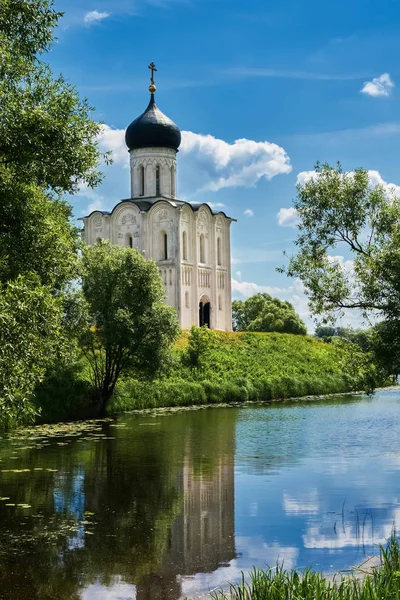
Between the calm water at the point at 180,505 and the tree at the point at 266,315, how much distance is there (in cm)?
4004

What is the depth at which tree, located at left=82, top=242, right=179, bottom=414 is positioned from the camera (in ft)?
95.6

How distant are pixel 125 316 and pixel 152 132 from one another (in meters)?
30.4

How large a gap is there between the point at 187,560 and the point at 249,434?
14.0 m

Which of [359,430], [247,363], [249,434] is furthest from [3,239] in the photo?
[247,363]

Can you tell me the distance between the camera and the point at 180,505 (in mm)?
13672

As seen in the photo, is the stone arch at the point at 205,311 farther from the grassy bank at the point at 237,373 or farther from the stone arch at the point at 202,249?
the grassy bank at the point at 237,373

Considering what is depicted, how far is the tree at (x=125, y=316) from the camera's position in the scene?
29.1 meters

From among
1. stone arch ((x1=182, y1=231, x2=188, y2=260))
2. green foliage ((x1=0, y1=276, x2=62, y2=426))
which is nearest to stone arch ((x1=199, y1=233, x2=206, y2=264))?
stone arch ((x1=182, y1=231, x2=188, y2=260))

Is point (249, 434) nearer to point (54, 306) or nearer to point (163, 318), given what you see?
point (163, 318)

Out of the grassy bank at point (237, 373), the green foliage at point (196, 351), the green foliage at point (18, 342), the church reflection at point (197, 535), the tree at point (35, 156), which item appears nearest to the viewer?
the church reflection at point (197, 535)

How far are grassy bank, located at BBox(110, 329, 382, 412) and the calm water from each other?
781 cm

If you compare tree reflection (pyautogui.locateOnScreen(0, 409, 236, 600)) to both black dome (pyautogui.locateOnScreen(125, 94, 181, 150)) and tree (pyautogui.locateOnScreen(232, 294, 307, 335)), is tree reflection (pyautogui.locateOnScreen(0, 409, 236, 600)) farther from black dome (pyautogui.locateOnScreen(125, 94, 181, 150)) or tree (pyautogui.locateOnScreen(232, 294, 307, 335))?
tree (pyautogui.locateOnScreen(232, 294, 307, 335))

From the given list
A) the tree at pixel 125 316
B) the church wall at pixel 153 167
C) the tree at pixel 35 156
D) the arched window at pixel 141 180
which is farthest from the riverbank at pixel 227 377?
the arched window at pixel 141 180

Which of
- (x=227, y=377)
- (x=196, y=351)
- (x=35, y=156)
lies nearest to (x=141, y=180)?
(x=196, y=351)
